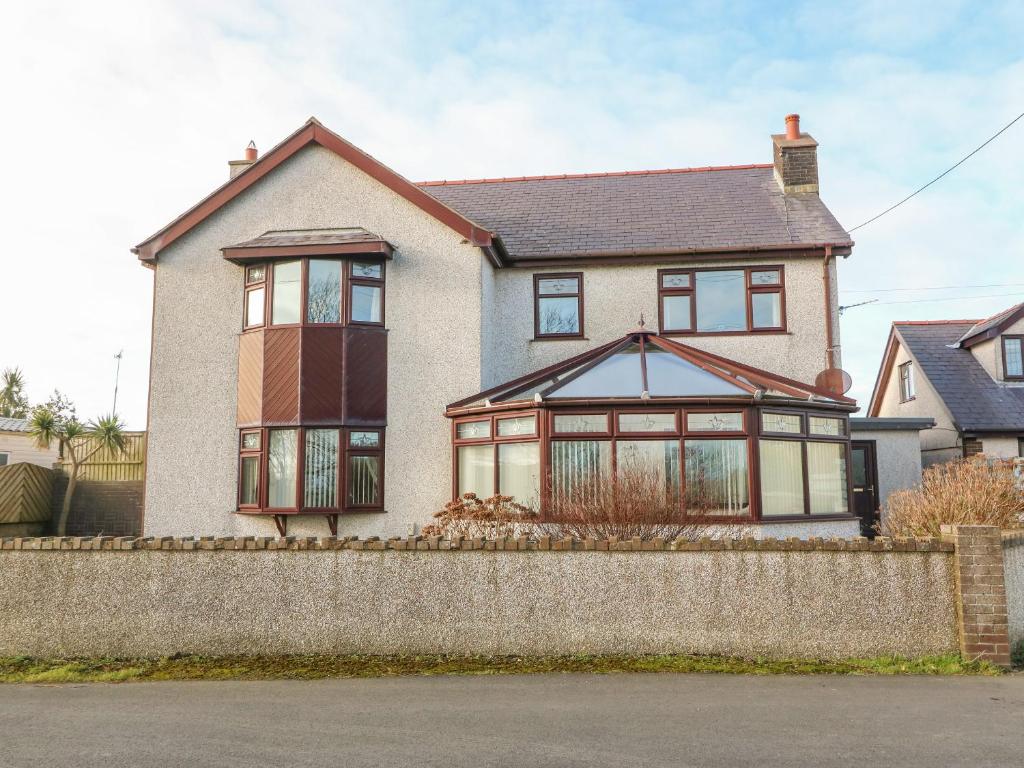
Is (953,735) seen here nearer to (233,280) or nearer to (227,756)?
(227,756)

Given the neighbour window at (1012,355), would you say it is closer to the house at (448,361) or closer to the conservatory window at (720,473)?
the house at (448,361)

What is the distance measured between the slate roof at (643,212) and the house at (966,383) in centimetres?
702

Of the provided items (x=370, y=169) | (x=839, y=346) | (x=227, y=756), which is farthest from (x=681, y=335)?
(x=227, y=756)

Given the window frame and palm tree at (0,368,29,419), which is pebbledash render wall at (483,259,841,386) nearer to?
the window frame

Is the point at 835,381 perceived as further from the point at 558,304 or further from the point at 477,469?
the point at 477,469

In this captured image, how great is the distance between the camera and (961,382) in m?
21.5

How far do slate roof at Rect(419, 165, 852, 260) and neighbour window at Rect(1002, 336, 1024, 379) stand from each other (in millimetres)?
8019

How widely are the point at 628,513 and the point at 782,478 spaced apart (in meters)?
4.03

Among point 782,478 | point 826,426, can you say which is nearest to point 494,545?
point 782,478

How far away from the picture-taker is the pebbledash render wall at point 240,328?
1434 centimetres

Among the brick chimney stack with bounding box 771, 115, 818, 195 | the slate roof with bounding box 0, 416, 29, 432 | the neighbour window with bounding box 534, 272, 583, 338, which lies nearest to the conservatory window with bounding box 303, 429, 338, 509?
the neighbour window with bounding box 534, 272, 583, 338

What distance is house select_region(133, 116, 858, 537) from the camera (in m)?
12.7

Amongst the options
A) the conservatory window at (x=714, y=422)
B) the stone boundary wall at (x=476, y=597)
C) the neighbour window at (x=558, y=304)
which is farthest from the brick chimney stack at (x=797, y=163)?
the stone boundary wall at (x=476, y=597)

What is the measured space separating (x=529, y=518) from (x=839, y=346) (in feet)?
23.6
